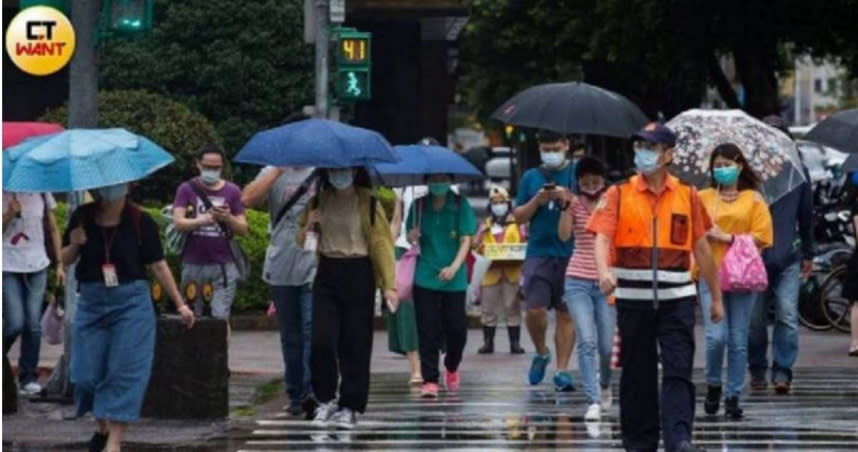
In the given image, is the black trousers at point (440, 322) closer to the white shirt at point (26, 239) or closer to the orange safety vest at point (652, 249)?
the white shirt at point (26, 239)

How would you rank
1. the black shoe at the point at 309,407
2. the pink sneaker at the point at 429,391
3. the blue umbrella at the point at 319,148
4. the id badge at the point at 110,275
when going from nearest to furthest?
the id badge at the point at 110,275
the blue umbrella at the point at 319,148
the black shoe at the point at 309,407
the pink sneaker at the point at 429,391

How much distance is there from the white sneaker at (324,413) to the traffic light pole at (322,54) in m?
8.78

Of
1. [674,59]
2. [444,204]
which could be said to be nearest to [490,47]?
[674,59]

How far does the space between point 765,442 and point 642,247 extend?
1.86 metres

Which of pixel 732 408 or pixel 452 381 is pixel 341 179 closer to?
pixel 732 408

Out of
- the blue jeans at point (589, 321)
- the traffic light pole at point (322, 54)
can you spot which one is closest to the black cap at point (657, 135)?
the blue jeans at point (589, 321)

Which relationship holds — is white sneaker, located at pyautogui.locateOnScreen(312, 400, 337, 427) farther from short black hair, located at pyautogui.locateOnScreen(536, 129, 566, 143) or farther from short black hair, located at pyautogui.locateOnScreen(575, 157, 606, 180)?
short black hair, located at pyautogui.locateOnScreen(536, 129, 566, 143)

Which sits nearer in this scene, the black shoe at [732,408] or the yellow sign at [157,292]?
the black shoe at [732,408]

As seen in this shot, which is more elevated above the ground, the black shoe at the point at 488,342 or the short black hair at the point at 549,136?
the short black hair at the point at 549,136

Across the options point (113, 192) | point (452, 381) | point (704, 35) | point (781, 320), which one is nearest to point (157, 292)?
point (452, 381)

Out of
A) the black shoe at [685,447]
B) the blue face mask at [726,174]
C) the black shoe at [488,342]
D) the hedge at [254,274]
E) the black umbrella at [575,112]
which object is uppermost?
the black umbrella at [575,112]

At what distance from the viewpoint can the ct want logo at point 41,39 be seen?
55.5 feet

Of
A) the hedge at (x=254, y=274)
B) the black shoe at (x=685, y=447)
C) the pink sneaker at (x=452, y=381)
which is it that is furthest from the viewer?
the hedge at (x=254, y=274)

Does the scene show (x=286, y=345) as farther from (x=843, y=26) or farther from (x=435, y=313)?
(x=843, y=26)
